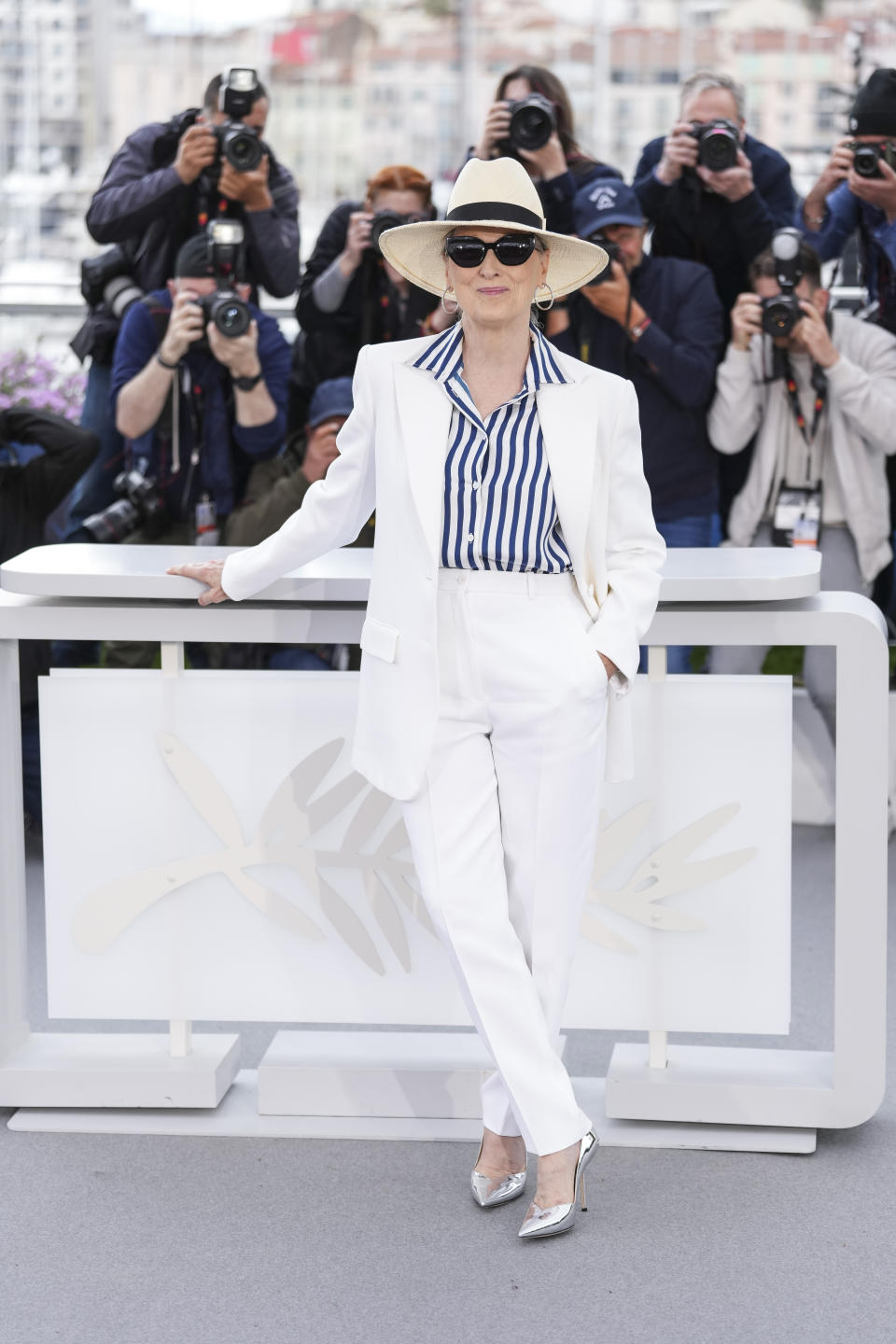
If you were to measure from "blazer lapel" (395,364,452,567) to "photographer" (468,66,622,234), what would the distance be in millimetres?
2078

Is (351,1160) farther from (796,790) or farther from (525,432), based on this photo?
(796,790)

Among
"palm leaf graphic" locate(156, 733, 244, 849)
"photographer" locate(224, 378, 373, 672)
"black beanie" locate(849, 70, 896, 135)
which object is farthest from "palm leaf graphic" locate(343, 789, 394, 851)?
"black beanie" locate(849, 70, 896, 135)

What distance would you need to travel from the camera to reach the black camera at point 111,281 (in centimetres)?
484

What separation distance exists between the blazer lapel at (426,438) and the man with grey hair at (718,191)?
239 cm

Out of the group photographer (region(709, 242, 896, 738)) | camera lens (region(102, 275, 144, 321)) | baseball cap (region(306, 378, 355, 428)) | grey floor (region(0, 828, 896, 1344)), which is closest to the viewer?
grey floor (region(0, 828, 896, 1344))

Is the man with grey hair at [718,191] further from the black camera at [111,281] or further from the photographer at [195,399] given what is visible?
the black camera at [111,281]

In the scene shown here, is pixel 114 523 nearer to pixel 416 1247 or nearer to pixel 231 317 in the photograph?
pixel 231 317

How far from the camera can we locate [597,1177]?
279 centimetres

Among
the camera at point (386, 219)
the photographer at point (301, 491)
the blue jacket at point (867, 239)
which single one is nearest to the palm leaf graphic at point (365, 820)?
the photographer at point (301, 491)

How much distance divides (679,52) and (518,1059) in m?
11.1

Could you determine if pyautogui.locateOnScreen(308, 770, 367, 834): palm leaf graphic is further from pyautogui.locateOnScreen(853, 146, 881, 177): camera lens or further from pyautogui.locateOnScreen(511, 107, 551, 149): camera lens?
pyautogui.locateOnScreen(853, 146, 881, 177): camera lens

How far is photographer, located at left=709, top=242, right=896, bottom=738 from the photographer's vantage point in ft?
14.7

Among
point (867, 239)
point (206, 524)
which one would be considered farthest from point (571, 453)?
point (867, 239)

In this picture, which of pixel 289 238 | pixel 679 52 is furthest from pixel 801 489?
pixel 679 52
